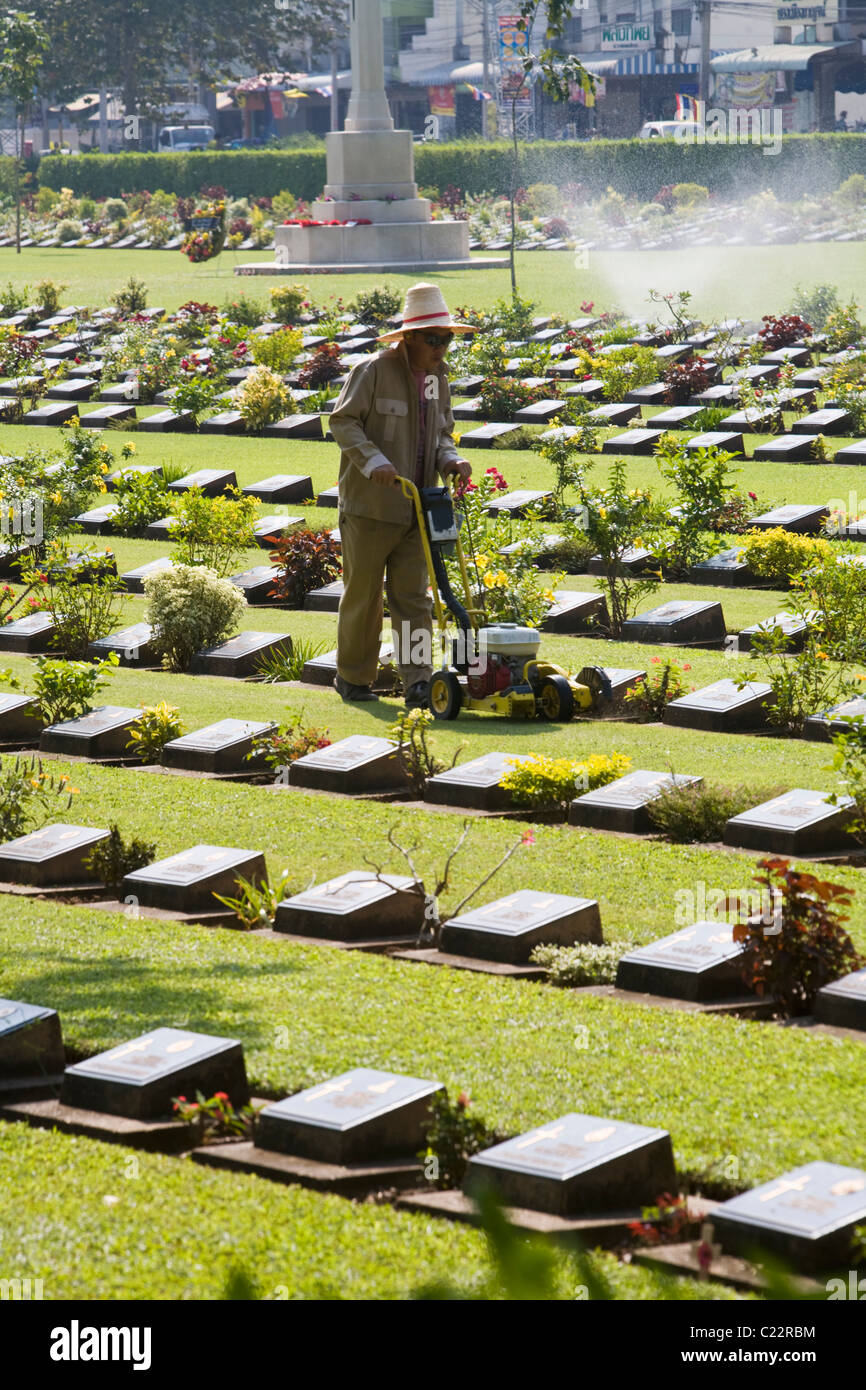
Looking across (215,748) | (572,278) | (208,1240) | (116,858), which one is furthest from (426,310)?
(572,278)

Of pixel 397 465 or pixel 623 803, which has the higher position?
pixel 397 465

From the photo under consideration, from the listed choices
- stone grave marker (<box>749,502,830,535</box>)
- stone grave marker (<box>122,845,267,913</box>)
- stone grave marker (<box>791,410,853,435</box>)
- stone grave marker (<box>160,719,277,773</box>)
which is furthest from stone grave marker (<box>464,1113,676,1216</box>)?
stone grave marker (<box>791,410,853,435</box>)

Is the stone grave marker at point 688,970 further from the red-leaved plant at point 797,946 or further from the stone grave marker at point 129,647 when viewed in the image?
the stone grave marker at point 129,647

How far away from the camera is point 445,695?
32.6 feet

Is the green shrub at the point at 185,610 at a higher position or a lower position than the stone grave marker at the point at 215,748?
higher

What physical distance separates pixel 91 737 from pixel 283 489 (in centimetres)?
730

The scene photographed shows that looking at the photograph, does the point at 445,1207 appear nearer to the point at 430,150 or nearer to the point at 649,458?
the point at 649,458

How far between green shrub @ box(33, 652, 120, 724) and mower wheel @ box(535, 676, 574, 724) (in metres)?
2.20

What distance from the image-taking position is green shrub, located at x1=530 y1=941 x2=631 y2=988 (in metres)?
6.28

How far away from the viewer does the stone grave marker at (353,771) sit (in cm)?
880

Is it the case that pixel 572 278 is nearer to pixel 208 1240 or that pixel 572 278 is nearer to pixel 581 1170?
pixel 581 1170

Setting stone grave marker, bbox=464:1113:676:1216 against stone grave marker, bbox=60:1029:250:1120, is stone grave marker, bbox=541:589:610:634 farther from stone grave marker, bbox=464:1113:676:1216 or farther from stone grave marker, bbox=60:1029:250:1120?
stone grave marker, bbox=464:1113:676:1216

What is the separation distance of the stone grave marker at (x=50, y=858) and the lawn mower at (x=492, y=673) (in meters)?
2.50

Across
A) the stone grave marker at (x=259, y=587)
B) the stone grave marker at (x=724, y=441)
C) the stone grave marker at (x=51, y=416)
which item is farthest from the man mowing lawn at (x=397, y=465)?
the stone grave marker at (x=51, y=416)
